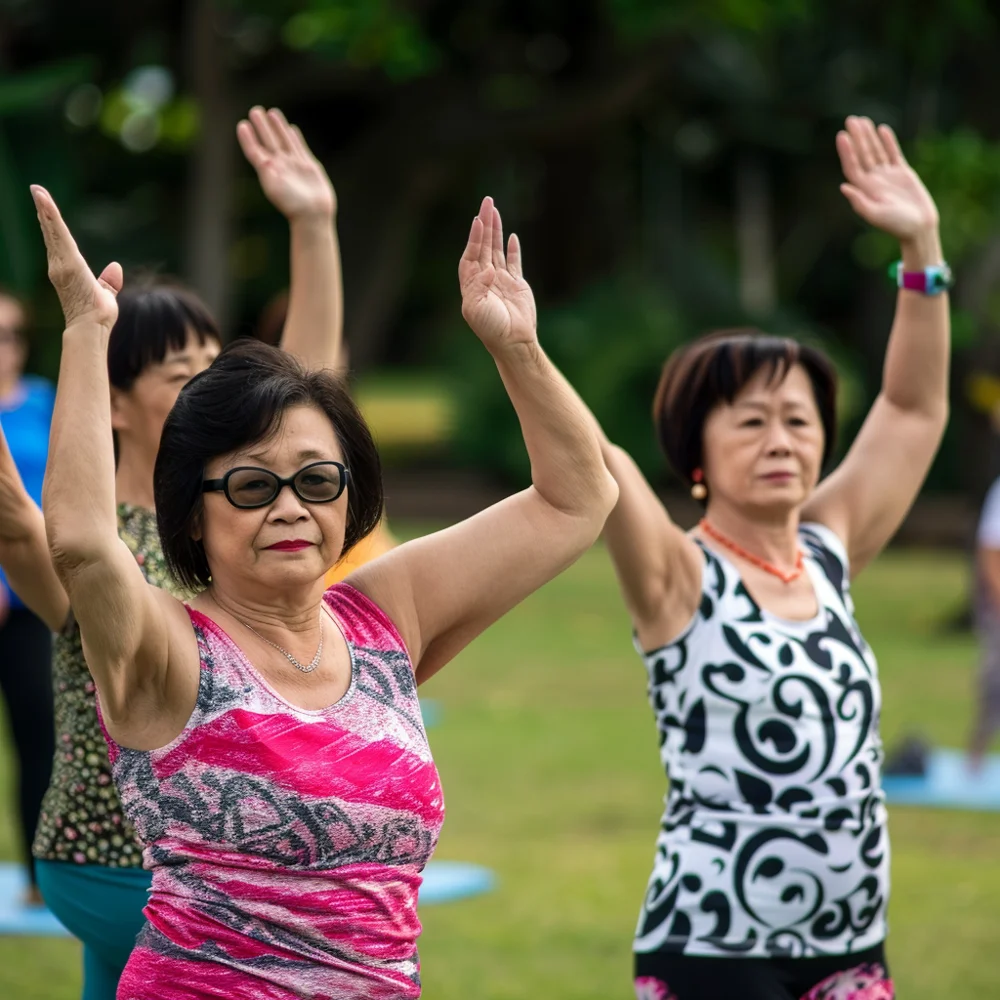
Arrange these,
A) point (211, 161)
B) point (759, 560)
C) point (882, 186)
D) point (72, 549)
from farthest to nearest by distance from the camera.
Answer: point (211, 161) < point (882, 186) < point (759, 560) < point (72, 549)

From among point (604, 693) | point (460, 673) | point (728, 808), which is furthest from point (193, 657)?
point (460, 673)

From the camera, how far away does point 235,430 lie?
256cm

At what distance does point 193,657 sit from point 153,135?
23.0 m

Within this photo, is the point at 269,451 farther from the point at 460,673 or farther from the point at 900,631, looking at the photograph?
the point at 900,631

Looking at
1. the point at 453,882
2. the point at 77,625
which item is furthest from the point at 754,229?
the point at 77,625

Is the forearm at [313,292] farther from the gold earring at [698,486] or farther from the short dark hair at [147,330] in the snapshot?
the gold earring at [698,486]

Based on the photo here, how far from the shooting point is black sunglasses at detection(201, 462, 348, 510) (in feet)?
8.35

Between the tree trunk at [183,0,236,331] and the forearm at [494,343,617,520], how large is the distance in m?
16.8

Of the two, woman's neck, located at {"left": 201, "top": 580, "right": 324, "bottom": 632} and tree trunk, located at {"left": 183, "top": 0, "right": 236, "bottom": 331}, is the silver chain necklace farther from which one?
tree trunk, located at {"left": 183, "top": 0, "right": 236, "bottom": 331}

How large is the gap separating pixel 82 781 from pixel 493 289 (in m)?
1.31

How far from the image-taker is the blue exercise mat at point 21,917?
609 centimetres

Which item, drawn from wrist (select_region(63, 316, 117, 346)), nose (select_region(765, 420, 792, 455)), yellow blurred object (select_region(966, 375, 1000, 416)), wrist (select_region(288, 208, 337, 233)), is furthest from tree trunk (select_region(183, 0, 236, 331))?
wrist (select_region(63, 316, 117, 346))

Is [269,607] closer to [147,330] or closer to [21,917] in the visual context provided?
[147,330]

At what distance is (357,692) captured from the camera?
261cm
